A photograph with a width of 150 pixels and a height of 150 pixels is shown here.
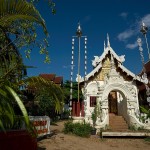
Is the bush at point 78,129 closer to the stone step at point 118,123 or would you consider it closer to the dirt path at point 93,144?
the dirt path at point 93,144

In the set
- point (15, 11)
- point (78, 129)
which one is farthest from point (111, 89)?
point (15, 11)

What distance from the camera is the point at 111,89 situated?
1561 cm

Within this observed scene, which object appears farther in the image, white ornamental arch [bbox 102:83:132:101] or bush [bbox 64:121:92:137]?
white ornamental arch [bbox 102:83:132:101]

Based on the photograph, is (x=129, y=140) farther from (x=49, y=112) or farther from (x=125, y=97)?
(x=49, y=112)

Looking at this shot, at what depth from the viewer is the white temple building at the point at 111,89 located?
604 inches

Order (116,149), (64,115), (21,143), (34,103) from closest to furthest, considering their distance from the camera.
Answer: (21,143)
(116,149)
(34,103)
(64,115)

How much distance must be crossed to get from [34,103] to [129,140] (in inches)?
536

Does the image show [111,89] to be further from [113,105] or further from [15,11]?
[15,11]

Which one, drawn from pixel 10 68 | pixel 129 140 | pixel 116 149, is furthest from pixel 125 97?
pixel 10 68

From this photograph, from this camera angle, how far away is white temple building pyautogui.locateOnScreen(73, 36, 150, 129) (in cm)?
1533

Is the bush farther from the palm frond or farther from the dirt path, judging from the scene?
the palm frond

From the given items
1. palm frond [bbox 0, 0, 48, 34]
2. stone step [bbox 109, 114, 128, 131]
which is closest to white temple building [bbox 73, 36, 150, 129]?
stone step [bbox 109, 114, 128, 131]

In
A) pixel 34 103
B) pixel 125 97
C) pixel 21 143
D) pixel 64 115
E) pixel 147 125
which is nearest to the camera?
pixel 21 143

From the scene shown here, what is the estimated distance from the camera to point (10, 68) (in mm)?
4480
